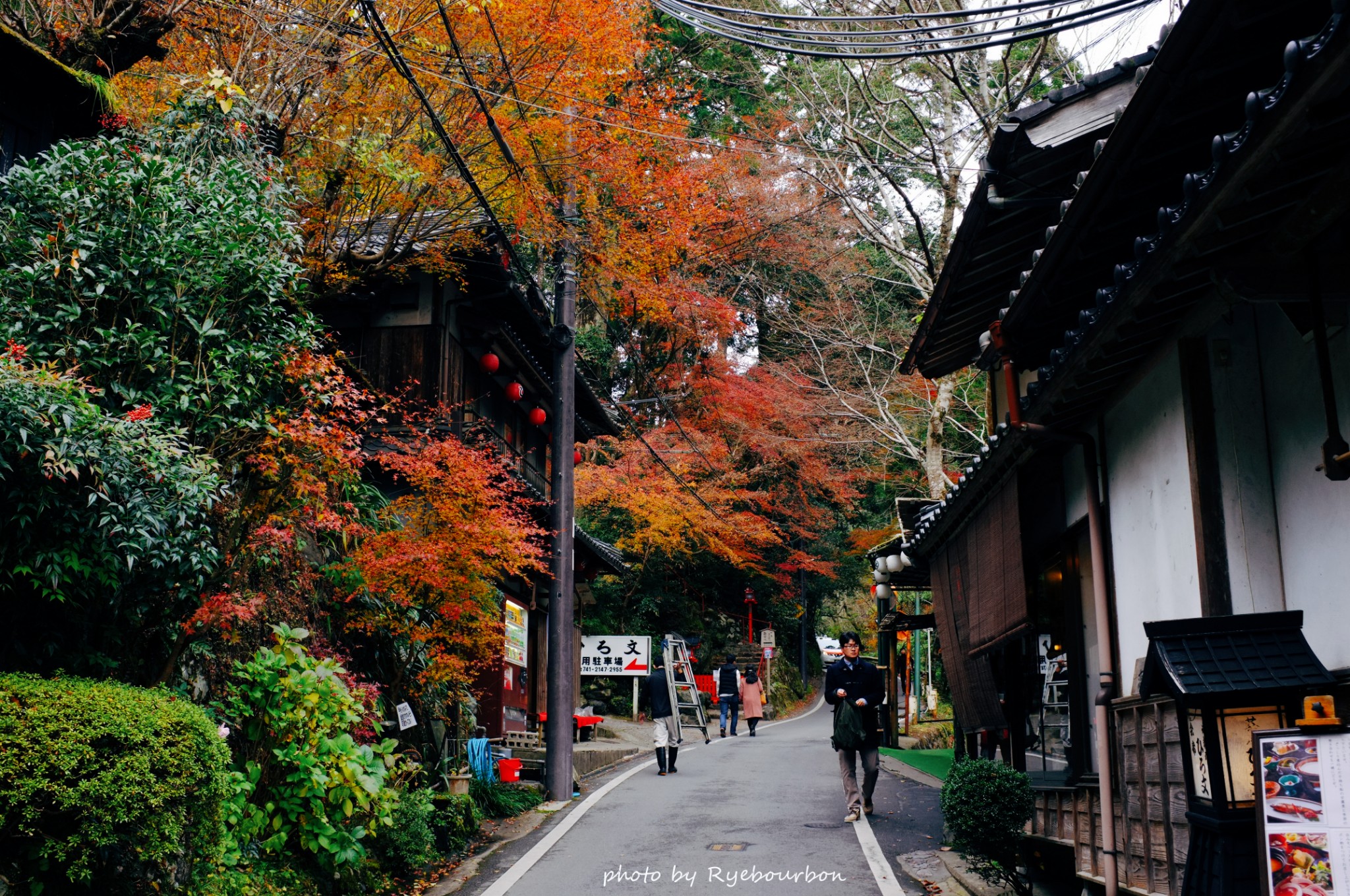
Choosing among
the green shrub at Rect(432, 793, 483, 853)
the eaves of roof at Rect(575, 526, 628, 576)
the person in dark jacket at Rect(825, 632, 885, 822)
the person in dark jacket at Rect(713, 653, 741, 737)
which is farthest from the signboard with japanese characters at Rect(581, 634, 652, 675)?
the green shrub at Rect(432, 793, 483, 853)

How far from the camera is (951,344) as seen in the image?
1404cm

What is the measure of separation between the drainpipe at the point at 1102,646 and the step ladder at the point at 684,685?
14.0 m

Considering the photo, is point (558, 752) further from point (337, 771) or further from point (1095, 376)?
point (1095, 376)

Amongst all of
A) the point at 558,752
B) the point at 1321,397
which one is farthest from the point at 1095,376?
the point at 558,752

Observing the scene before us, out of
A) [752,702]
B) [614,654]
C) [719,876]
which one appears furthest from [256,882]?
[752,702]

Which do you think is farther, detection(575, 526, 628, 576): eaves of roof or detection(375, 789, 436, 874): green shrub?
detection(575, 526, 628, 576): eaves of roof

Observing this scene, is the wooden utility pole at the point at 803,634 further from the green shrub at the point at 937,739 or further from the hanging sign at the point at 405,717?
the hanging sign at the point at 405,717

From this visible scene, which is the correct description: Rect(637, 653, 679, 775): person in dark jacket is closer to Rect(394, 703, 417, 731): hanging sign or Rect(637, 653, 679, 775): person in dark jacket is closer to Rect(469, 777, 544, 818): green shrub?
Rect(469, 777, 544, 818): green shrub

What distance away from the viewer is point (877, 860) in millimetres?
10656

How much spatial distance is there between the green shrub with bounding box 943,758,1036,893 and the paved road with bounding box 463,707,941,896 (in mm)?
893

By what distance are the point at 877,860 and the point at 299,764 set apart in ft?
18.6

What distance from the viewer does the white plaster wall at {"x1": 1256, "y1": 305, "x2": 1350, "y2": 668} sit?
17.2 ft

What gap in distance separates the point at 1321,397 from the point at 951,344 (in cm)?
869

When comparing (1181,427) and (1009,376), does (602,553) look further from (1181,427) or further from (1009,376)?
(1181,427)
